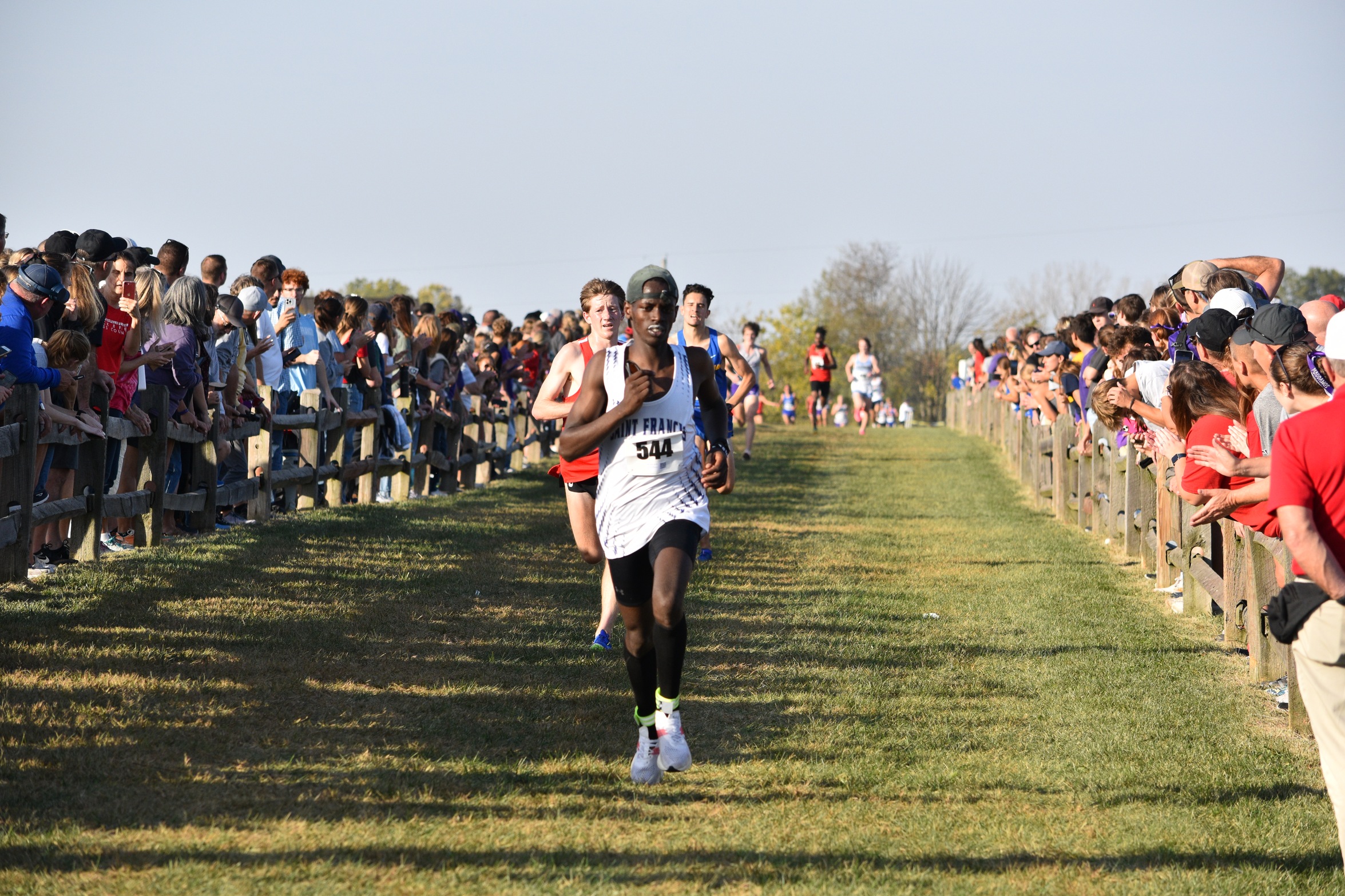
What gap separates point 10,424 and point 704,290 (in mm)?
5111

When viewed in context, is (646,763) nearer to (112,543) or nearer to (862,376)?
(112,543)

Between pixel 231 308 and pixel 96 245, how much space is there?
67.6 inches

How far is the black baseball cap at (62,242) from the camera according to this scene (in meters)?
9.52

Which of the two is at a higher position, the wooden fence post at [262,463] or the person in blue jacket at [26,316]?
the person in blue jacket at [26,316]

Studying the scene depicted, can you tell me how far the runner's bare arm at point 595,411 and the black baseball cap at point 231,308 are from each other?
6.02m

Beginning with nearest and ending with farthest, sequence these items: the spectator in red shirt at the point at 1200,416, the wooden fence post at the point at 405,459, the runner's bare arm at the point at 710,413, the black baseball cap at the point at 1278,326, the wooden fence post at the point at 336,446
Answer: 1. the black baseball cap at the point at 1278,326
2. the runner's bare arm at the point at 710,413
3. the spectator in red shirt at the point at 1200,416
4. the wooden fence post at the point at 336,446
5. the wooden fence post at the point at 405,459

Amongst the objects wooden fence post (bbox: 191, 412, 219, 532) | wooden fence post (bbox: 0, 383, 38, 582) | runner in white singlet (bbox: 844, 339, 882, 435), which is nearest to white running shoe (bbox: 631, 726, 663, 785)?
wooden fence post (bbox: 0, 383, 38, 582)

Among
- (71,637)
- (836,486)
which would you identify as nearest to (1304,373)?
(71,637)

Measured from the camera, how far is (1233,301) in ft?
28.0

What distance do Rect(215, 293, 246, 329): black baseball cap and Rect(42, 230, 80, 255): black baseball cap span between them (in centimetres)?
165

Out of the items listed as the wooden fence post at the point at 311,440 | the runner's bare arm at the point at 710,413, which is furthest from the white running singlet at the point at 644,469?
the wooden fence post at the point at 311,440

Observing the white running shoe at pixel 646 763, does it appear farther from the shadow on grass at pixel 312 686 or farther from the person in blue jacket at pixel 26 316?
the person in blue jacket at pixel 26 316

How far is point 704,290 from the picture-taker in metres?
11.1

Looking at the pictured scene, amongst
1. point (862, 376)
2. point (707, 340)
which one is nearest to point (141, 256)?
point (707, 340)
